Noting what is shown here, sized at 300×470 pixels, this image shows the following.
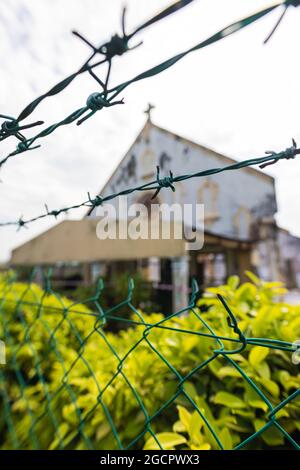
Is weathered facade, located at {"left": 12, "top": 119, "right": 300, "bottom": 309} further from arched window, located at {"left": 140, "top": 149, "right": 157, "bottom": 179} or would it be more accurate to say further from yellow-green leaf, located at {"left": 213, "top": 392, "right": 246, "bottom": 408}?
yellow-green leaf, located at {"left": 213, "top": 392, "right": 246, "bottom": 408}

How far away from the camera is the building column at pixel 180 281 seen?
16.8 ft

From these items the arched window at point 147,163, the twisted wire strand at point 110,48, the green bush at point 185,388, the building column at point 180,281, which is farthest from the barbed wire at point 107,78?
the arched window at point 147,163

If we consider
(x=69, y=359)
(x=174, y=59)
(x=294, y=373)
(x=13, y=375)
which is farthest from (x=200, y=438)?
(x=13, y=375)

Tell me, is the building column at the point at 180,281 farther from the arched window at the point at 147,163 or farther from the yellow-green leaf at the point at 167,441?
the yellow-green leaf at the point at 167,441

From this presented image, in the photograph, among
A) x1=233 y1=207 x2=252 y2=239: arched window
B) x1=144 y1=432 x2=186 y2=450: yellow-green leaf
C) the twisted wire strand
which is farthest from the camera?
x1=233 y1=207 x2=252 y2=239: arched window

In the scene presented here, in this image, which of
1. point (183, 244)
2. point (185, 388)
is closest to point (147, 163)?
point (183, 244)

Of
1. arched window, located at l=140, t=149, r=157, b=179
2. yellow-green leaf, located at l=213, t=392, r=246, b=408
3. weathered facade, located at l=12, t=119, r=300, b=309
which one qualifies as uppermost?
arched window, located at l=140, t=149, r=157, b=179

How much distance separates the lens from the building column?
16.8 feet

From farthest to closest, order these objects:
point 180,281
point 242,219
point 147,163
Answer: point 147,163 < point 242,219 < point 180,281

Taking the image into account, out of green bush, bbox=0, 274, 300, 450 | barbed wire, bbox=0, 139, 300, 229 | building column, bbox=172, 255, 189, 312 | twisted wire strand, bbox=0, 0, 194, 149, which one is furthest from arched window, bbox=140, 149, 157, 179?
twisted wire strand, bbox=0, 0, 194, 149

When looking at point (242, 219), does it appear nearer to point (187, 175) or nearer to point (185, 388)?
point (185, 388)

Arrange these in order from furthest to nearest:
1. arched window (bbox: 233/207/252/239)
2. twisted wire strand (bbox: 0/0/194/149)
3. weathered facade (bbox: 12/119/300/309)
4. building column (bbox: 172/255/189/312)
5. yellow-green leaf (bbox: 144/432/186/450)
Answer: arched window (bbox: 233/207/252/239) → weathered facade (bbox: 12/119/300/309) → building column (bbox: 172/255/189/312) → yellow-green leaf (bbox: 144/432/186/450) → twisted wire strand (bbox: 0/0/194/149)

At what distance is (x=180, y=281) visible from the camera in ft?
17.3
